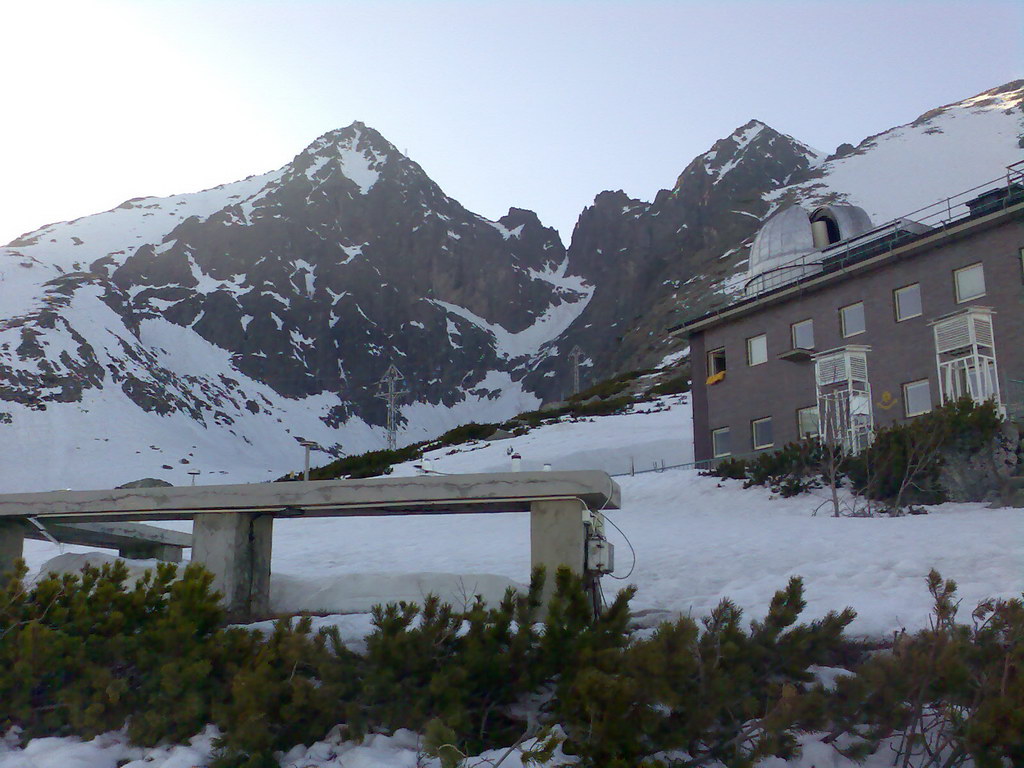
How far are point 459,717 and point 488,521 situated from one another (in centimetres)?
1709

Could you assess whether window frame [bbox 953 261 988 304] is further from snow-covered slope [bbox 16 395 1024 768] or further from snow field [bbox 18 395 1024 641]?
snow-covered slope [bbox 16 395 1024 768]

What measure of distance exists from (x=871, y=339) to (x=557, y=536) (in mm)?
22951

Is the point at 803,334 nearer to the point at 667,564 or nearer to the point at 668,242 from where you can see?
the point at 667,564

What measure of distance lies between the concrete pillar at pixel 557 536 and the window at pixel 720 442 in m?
25.0

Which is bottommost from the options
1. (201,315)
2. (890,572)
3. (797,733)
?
(797,733)

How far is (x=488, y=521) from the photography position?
2341cm

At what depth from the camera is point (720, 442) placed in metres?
33.7

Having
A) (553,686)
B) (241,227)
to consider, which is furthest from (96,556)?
(241,227)

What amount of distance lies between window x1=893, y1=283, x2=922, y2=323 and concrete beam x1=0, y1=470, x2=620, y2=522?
2128 centimetres

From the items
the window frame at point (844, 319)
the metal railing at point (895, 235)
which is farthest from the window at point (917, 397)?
the metal railing at point (895, 235)

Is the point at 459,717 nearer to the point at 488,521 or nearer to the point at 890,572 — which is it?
the point at 890,572

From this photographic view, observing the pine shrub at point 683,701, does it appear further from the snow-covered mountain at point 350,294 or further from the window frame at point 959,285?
the snow-covered mountain at point 350,294

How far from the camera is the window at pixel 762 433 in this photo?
3153cm

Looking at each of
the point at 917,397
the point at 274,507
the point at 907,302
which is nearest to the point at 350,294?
the point at 907,302
